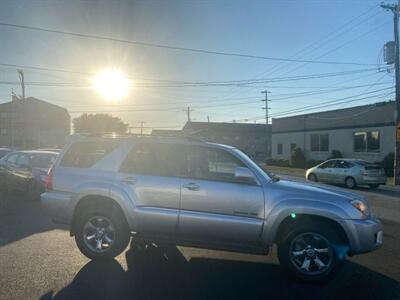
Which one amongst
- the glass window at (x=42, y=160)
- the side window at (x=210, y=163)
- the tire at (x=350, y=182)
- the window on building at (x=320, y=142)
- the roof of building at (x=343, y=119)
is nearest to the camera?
the side window at (x=210, y=163)

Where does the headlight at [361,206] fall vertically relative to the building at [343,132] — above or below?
below

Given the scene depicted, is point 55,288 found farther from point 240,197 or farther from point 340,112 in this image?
point 340,112

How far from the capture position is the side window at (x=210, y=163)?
5.71 m

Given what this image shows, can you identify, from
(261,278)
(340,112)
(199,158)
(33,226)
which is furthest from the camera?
(340,112)

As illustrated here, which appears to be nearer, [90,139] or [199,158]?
[199,158]

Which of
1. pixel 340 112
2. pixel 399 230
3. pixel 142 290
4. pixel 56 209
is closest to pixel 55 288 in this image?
pixel 142 290

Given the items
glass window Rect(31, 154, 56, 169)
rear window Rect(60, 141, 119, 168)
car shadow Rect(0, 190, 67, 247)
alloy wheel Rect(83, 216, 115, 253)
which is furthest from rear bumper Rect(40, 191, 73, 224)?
glass window Rect(31, 154, 56, 169)

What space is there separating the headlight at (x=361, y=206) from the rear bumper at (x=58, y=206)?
4032mm

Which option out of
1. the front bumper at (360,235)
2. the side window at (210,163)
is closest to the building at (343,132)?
the front bumper at (360,235)

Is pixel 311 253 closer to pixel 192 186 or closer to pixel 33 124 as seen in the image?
pixel 192 186

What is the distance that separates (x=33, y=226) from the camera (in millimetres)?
8289

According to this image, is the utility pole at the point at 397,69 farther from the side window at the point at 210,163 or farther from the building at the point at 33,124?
the building at the point at 33,124

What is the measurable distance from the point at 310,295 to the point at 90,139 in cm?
394

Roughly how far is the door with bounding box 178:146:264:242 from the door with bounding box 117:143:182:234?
160 mm
